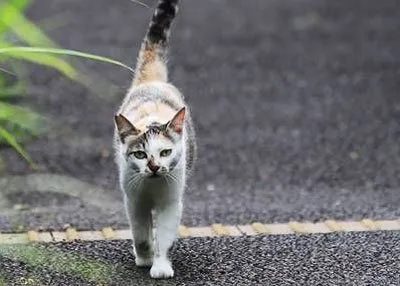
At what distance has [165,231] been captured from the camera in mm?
5168

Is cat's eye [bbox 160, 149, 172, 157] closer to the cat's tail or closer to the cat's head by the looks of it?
the cat's head

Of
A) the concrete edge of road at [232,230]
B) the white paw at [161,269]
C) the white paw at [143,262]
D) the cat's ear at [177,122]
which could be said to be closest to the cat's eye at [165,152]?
the cat's ear at [177,122]

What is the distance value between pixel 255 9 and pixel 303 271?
958cm

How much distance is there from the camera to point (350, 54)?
39.4 feet

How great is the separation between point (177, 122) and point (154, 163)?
0.79ft

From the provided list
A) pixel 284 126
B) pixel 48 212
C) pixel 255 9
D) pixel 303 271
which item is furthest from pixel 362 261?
pixel 255 9

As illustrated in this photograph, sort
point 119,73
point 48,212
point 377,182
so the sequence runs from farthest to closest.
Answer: point 119,73 → point 377,182 → point 48,212

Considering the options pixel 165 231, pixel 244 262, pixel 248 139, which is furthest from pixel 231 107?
pixel 165 231

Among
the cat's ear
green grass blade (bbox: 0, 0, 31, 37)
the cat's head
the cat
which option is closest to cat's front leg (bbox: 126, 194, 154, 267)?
the cat

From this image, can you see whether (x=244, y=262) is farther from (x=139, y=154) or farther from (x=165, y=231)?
(x=139, y=154)

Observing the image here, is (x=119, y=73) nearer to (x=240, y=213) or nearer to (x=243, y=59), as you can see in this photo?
(x=243, y=59)

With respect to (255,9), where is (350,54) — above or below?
below

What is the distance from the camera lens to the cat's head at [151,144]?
4855mm

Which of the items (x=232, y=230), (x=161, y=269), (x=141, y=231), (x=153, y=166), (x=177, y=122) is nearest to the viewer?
(x=153, y=166)
